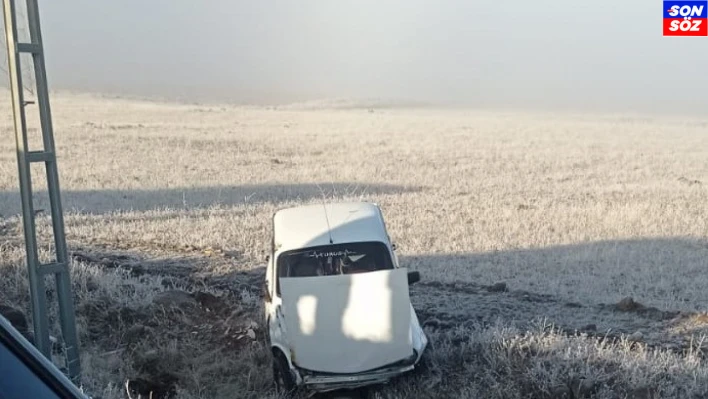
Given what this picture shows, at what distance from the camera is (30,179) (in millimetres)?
6059

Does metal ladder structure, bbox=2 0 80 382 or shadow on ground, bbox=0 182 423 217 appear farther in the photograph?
shadow on ground, bbox=0 182 423 217

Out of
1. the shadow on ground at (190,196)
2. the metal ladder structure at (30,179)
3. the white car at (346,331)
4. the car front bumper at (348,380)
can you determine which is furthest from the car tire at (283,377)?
the shadow on ground at (190,196)

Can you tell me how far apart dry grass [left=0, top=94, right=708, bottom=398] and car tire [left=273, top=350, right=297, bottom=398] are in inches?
7.8

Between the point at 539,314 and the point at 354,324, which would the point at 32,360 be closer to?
the point at 354,324

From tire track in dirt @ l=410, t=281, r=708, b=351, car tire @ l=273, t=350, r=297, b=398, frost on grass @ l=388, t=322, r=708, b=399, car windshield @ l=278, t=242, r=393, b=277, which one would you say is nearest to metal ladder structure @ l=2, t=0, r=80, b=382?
Result: car tire @ l=273, t=350, r=297, b=398

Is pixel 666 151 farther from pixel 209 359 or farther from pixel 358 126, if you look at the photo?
pixel 209 359

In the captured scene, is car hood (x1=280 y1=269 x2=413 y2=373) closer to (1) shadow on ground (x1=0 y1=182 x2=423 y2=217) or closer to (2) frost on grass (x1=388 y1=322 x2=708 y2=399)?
(2) frost on grass (x1=388 y1=322 x2=708 y2=399)

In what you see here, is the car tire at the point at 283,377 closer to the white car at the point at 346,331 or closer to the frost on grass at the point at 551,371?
the white car at the point at 346,331

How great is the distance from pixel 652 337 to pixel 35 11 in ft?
20.4

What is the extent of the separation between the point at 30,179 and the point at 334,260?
2791 mm

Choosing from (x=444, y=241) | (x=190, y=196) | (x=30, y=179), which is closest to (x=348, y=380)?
(x=30, y=179)

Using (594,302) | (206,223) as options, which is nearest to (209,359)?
(594,302)

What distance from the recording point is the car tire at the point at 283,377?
6.93 meters

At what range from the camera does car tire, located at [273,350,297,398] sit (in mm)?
6930
